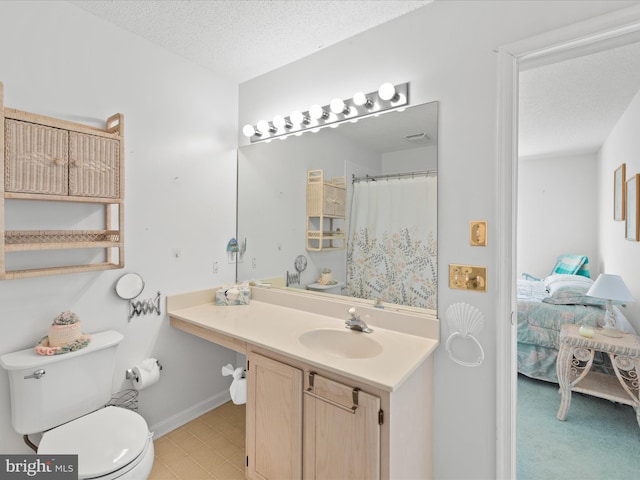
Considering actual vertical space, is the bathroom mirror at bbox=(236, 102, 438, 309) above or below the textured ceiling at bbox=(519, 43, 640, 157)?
below

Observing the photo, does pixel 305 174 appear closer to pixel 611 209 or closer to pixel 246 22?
pixel 246 22

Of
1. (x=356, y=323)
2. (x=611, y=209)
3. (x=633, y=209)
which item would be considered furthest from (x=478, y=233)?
(x=611, y=209)

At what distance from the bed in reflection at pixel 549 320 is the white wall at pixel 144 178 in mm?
2524

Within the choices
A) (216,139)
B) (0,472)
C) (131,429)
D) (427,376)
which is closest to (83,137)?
(216,139)

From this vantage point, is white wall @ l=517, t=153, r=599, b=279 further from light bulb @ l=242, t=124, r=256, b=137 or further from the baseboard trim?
the baseboard trim

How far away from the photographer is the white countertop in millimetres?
1215

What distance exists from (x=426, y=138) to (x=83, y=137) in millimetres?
1633

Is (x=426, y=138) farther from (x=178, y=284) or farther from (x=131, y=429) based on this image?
(x=131, y=429)

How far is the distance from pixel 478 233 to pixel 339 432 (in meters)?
1.03

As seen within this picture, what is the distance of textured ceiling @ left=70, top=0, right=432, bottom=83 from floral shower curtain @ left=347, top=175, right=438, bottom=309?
851 mm

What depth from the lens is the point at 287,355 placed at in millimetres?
1388

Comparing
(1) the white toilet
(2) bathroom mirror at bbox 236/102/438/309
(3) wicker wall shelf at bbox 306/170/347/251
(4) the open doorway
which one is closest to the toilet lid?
(1) the white toilet

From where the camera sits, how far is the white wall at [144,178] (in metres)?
1.48

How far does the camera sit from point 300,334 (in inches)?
64.2
